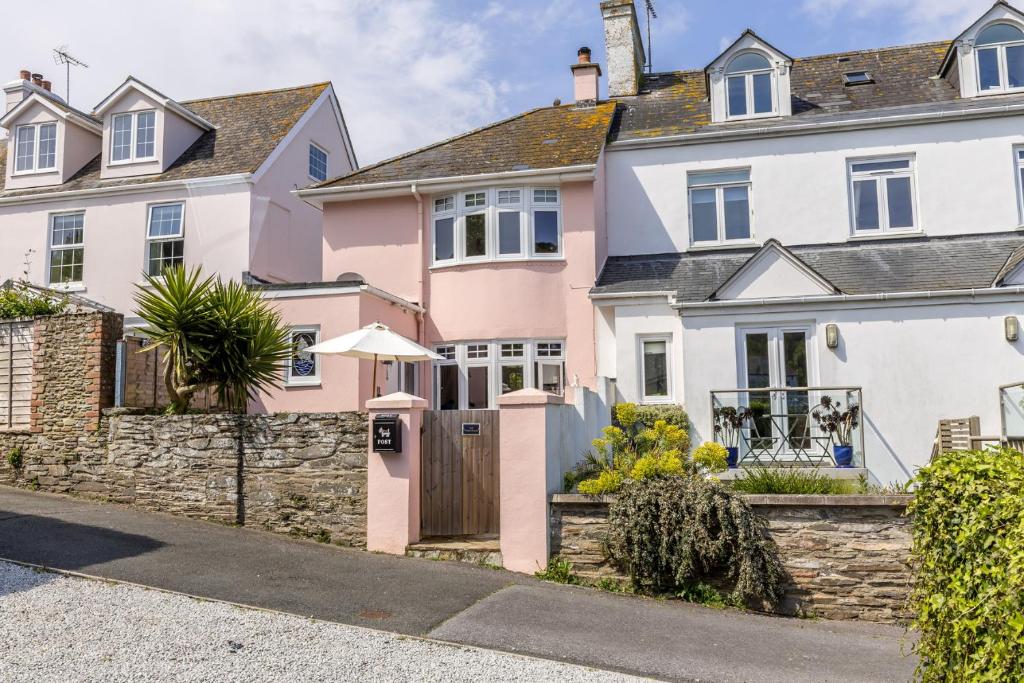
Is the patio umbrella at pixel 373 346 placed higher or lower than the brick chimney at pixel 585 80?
lower

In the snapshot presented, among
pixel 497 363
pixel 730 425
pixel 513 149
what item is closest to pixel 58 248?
pixel 513 149

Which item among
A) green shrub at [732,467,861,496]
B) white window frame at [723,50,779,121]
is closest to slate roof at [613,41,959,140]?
white window frame at [723,50,779,121]

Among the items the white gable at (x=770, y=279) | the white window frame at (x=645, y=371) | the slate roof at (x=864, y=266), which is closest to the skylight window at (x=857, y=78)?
the slate roof at (x=864, y=266)

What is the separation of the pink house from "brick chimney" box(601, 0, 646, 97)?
2.98m

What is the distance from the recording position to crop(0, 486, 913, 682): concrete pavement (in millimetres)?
7133

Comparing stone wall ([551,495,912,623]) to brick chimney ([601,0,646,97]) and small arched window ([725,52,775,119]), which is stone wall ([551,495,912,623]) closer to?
small arched window ([725,52,775,119])

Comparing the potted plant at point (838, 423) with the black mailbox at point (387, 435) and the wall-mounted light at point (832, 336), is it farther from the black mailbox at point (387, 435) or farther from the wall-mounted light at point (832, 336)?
the black mailbox at point (387, 435)

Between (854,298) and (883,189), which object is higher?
(883,189)

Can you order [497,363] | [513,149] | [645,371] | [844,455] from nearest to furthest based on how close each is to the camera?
[844,455]
[645,371]
[497,363]
[513,149]

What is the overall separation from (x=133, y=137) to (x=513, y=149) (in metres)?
10.0

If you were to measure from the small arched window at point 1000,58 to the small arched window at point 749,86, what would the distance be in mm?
4231

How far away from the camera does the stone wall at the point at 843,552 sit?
894 centimetres

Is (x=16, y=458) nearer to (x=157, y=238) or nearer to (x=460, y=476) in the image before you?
(x=460, y=476)

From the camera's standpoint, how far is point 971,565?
4555 millimetres
